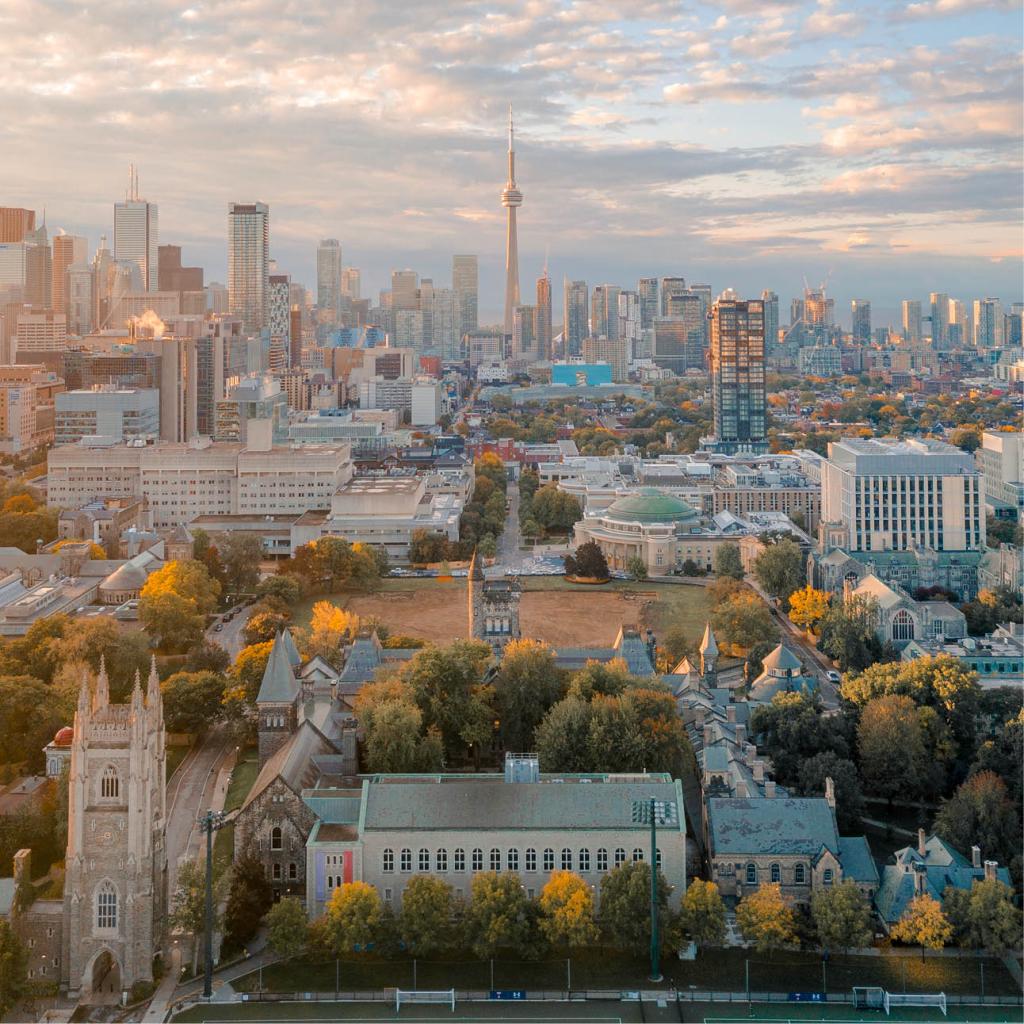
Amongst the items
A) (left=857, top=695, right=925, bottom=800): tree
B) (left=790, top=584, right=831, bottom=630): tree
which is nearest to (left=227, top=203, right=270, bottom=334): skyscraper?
(left=790, top=584, right=831, bottom=630): tree

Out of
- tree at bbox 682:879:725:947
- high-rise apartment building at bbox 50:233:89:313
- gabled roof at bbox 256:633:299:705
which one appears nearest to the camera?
tree at bbox 682:879:725:947

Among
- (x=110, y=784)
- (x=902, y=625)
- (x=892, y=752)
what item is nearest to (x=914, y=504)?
(x=902, y=625)

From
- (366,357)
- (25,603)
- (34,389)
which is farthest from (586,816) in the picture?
(366,357)

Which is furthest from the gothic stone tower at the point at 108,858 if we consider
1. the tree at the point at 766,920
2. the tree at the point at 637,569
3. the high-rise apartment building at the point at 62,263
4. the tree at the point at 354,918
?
the high-rise apartment building at the point at 62,263

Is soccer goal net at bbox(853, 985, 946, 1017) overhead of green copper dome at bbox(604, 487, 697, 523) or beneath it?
beneath

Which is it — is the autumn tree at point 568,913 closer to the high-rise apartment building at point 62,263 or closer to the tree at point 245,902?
the tree at point 245,902

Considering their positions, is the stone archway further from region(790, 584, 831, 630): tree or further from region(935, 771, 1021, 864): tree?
region(790, 584, 831, 630): tree

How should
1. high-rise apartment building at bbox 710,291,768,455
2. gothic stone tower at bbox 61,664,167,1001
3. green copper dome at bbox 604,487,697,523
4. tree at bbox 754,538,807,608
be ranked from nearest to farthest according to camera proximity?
gothic stone tower at bbox 61,664,167,1001
tree at bbox 754,538,807,608
green copper dome at bbox 604,487,697,523
high-rise apartment building at bbox 710,291,768,455
